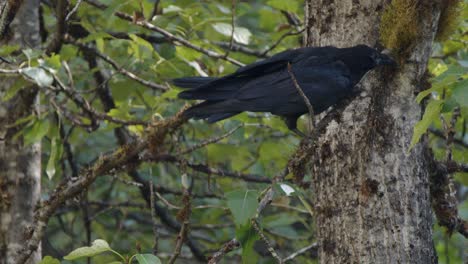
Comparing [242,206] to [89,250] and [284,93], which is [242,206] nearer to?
[89,250]

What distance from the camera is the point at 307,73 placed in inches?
141

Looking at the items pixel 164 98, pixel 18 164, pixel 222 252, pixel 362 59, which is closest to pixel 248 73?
pixel 362 59

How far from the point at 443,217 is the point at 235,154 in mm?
2323

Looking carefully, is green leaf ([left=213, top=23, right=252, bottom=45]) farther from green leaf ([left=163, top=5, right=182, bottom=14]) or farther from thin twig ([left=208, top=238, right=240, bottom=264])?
thin twig ([left=208, top=238, right=240, bottom=264])

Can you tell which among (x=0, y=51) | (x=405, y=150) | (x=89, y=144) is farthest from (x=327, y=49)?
(x=89, y=144)

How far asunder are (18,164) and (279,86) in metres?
1.71

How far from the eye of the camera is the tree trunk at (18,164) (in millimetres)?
4211

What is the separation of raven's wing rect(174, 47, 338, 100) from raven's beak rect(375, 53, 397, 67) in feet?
0.84

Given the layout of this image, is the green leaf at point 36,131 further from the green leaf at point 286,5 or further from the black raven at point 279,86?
the green leaf at point 286,5

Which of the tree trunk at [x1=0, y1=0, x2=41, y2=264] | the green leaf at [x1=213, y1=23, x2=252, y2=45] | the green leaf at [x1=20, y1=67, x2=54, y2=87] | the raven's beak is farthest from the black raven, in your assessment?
the tree trunk at [x1=0, y1=0, x2=41, y2=264]

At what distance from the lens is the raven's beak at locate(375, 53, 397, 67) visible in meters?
3.11

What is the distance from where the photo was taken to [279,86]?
351 cm

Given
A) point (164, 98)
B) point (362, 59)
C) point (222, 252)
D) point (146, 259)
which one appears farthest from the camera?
point (164, 98)

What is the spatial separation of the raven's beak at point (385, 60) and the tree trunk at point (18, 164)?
211cm
